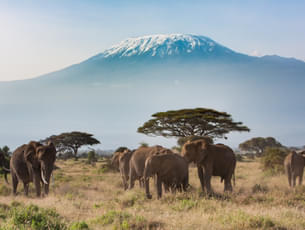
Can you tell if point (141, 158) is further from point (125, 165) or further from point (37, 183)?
point (37, 183)

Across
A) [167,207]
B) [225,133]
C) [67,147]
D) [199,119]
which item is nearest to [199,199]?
[167,207]

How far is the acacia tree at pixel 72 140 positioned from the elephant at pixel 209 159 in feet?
162

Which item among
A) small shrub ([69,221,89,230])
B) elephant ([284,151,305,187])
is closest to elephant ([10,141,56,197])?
small shrub ([69,221,89,230])

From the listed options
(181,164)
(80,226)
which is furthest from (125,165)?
(80,226)

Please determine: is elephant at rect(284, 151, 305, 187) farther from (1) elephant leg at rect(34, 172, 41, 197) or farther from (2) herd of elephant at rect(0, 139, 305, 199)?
(1) elephant leg at rect(34, 172, 41, 197)

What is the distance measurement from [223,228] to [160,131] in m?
36.4

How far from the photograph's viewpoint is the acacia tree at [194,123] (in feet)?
133

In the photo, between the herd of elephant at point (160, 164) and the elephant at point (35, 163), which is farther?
the elephant at point (35, 163)

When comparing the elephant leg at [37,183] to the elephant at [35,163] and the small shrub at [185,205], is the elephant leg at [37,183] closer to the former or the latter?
the elephant at [35,163]

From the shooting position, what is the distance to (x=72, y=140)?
6281 centimetres

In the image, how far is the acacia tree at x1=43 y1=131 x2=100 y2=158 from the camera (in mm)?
62125

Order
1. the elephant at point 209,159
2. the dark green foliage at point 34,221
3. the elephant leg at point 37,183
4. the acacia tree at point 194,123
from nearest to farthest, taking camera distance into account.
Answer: the dark green foliage at point 34,221 → the elephant leg at point 37,183 → the elephant at point 209,159 → the acacia tree at point 194,123

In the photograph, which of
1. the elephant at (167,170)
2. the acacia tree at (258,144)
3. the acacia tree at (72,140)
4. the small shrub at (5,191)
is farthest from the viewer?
the acacia tree at (258,144)

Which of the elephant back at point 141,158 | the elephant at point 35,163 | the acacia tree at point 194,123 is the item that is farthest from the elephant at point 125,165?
the acacia tree at point 194,123
